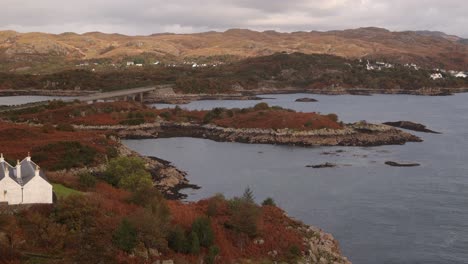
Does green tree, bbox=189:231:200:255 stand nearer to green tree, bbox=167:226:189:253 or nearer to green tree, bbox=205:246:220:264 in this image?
green tree, bbox=167:226:189:253

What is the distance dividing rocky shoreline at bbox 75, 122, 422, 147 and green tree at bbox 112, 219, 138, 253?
4888cm

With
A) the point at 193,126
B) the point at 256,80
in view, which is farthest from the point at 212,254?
the point at 256,80

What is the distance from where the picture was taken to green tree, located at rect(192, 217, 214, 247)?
2397 centimetres

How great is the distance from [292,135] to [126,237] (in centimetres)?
5188

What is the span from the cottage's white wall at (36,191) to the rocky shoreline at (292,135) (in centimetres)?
4824

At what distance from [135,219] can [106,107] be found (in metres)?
71.2

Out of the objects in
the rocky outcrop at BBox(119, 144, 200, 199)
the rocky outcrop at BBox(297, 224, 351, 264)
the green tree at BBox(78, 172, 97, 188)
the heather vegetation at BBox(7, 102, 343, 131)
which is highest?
the green tree at BBox(78, 172, 97, 188)

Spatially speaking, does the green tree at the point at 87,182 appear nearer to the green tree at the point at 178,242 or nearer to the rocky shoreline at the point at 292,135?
the green tree at the point at 178,242

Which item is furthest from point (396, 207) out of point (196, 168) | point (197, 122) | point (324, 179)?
point (197, 122)

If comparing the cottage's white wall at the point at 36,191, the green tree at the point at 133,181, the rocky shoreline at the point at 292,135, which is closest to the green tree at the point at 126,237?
the cottage's white wall at the point at 36,191

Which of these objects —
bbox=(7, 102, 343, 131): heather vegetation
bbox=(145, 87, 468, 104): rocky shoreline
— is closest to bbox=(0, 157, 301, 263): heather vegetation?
bbox=(7, 102, 343, 131): heather vegetation

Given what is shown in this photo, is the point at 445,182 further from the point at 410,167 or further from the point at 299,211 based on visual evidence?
the point at 299,211

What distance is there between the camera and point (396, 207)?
40062 mm

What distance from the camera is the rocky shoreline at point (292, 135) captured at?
7019cm
